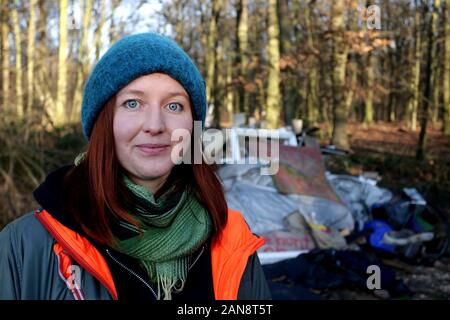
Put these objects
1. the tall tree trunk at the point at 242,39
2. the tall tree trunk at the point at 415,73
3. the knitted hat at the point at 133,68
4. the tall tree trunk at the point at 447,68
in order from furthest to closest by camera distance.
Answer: the tall tree trunk at the point at 415,73 → the tall tree trunk at the point at 242,39 → the tall tree trunk at the point at 447,68 → the knitted hat at the point at 133,68

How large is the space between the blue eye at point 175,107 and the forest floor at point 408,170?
3908 millimetres

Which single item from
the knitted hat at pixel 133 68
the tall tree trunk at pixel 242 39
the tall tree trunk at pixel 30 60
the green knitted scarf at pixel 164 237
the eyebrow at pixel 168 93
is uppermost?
the tall tree trunk at pixel 242 39

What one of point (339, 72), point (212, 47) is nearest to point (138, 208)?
point (339, 72)

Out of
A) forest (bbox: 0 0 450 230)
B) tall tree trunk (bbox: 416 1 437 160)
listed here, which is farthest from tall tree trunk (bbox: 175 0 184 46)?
tall tree trunk (bbox: 416 1 437 160)

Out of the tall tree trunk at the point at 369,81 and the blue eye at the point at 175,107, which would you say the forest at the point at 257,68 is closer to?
the tall tree trunk at the point at 369,81

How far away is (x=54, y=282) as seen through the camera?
4.62 feet

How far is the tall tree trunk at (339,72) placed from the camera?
1359cm

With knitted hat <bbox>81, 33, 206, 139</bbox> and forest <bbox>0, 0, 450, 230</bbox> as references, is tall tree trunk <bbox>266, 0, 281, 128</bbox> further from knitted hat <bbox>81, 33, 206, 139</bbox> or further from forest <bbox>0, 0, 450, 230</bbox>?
knitted hat <bbox>81, 33, 206, 139</bbox>

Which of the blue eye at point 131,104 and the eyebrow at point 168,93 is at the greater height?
the eyebrow at point 168,93

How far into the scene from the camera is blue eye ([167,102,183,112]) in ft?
5.64

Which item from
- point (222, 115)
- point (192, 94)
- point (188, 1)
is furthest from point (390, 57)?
point (192, 94)

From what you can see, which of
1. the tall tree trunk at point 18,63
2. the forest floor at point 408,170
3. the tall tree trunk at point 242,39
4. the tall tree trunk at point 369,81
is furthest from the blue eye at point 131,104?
the tall tree trunk at point 369,81
